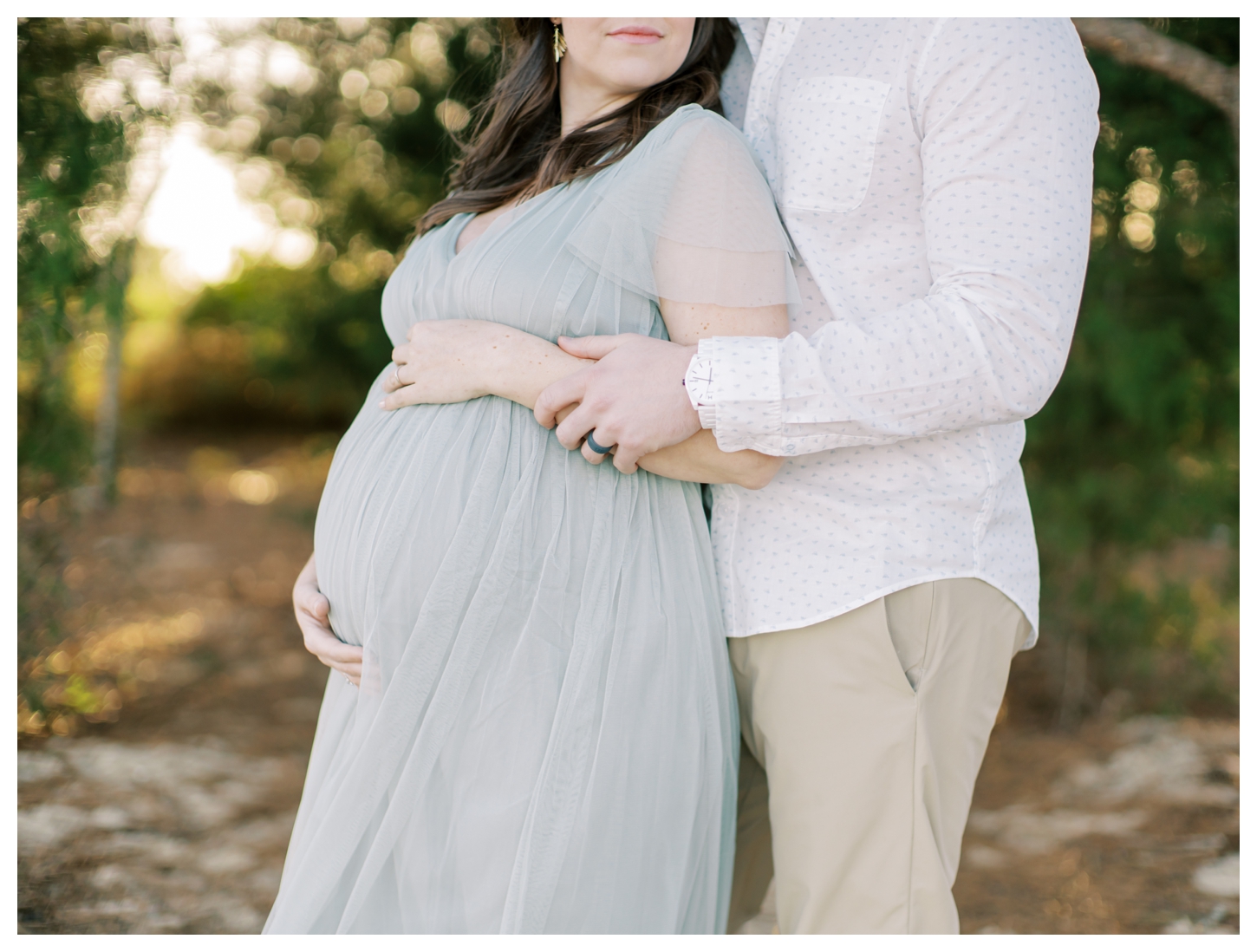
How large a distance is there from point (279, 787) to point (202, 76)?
2373 millimetres

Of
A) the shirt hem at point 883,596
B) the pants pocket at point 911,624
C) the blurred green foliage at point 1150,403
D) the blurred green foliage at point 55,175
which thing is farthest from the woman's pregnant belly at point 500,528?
the blurred green foliage at point 1150,403

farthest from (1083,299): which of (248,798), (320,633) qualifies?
(248,798)

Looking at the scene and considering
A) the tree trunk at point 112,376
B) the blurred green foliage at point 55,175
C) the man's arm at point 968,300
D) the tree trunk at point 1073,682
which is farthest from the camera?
the tree trunk at point 1073,682

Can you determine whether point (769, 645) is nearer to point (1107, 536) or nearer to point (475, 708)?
point (475, 708)

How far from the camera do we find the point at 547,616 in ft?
4.17

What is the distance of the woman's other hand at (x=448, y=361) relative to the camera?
1301 mm

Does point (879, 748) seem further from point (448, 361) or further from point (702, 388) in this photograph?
point (448, 361)

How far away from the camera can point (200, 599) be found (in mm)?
5383

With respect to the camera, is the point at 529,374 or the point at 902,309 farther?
Answer: the point at 529,374

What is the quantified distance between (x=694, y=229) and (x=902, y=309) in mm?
286

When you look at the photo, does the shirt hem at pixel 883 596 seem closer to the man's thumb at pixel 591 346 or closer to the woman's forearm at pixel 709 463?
the woman's forearm at pixel 709 463

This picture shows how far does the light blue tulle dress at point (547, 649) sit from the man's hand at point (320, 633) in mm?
46
